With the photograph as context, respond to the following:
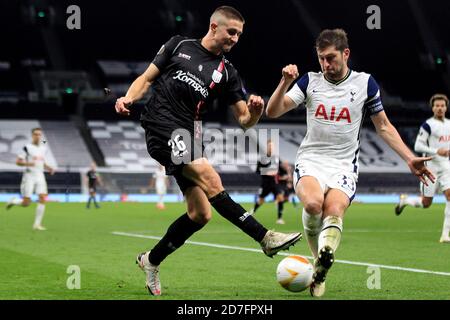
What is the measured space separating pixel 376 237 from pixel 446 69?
106 feet

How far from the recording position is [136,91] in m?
7.04

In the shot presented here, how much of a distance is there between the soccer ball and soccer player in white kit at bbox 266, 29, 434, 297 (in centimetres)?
15

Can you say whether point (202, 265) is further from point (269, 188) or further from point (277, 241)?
point (269, 188)

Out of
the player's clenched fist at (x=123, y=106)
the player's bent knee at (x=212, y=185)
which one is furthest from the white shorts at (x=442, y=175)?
the player's clenched fist at (x=123, y=106)

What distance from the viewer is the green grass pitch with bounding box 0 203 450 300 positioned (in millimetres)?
7270

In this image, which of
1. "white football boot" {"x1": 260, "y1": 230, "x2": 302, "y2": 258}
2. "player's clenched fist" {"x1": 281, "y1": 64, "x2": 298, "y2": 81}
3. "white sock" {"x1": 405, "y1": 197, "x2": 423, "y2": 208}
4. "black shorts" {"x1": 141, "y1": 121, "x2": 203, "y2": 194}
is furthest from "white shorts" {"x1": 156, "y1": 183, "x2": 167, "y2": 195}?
"player's clenched fist" {"x1": 281, "y1": 64, "x2": 298, "y2": 81}

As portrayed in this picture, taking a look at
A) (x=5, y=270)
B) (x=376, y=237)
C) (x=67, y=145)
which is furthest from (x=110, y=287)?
(x=67, y=145)

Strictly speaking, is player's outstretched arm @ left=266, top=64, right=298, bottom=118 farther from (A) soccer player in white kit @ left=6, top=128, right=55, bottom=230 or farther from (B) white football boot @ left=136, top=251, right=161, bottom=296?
(A) soccer player in white kit @ left=6, top=128, right=55, bottom=230

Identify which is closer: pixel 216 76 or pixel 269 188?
pixel 216 76

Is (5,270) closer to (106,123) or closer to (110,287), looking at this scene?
(110,287)

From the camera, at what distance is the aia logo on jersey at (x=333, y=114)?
23.9ft

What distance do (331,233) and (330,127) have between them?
3.52 ft

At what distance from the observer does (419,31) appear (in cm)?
4338

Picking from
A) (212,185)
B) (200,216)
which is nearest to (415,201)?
(200,216)
